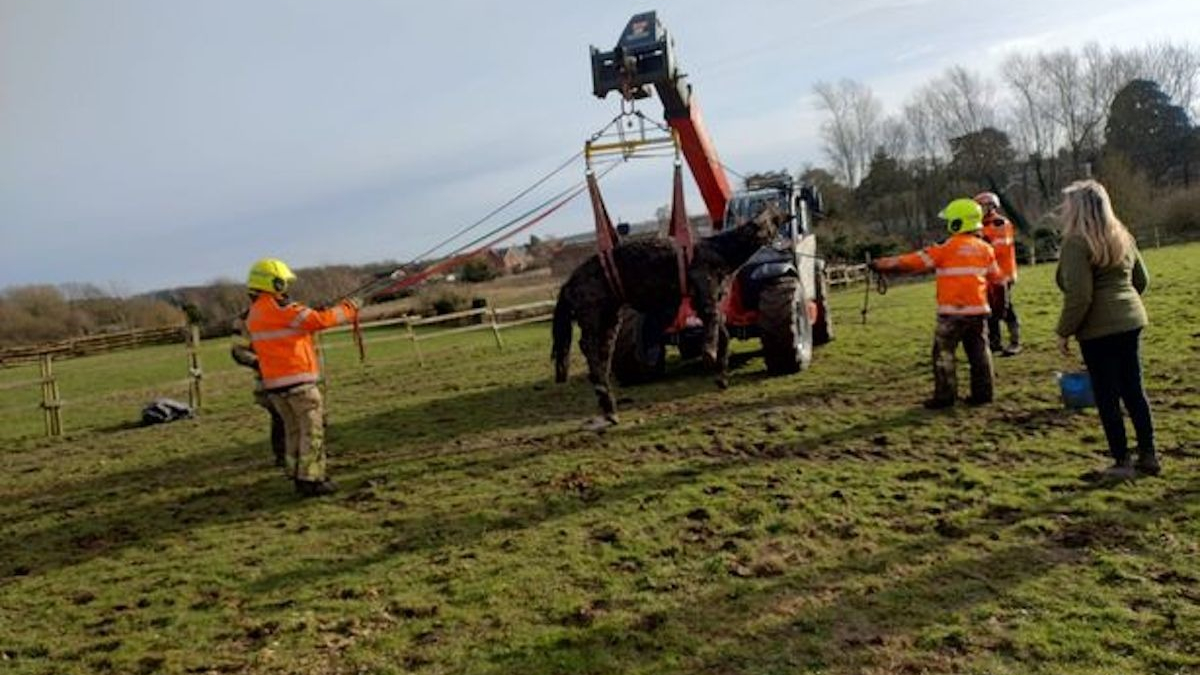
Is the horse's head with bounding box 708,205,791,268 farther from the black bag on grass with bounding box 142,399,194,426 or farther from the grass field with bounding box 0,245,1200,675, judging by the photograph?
the black bag on grass with bounding box 142,399,194,426

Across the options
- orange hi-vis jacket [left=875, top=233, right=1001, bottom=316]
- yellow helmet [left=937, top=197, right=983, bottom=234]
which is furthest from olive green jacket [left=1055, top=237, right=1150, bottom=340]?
yellow helmet [left=937, top=197, right=983, bottom=234]

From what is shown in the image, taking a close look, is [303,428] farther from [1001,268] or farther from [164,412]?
[164,412]

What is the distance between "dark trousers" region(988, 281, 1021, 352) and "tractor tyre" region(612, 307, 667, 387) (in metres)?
4.02

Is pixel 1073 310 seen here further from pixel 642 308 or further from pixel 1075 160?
pixel 1075 160

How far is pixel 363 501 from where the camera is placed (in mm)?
6785

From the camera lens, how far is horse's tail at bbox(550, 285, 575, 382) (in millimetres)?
8656

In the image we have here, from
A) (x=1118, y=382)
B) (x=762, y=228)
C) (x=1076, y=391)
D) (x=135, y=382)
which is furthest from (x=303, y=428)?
(x=135, y=382)

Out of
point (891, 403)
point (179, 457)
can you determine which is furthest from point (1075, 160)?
point (179, 457)

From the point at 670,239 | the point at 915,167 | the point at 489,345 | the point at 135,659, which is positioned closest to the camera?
the point at 135,659

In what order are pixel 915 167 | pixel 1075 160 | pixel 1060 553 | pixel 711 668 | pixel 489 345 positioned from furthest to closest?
pixel 915 167
pixel 1075 160
pixel 489 345
pixel 1060 553
pixel 711 668

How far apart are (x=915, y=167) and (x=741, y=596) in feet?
192

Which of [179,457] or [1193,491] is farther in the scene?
[179,457]

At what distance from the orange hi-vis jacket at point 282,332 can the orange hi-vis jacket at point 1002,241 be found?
734cm

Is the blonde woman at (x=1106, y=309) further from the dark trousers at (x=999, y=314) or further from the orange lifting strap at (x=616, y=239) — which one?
the dark trousers at (x=999, y=314)
